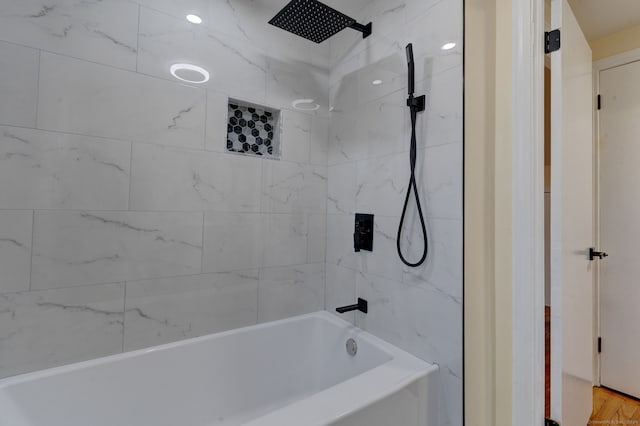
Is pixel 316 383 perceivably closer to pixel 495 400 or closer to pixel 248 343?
pixel 248 343

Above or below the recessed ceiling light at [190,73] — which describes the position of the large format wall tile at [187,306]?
below

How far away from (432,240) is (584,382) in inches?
46.9

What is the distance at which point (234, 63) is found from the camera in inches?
67.8

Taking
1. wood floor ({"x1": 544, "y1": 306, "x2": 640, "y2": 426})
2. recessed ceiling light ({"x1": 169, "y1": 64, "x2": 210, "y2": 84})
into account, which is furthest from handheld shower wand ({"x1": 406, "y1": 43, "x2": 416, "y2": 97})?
wood floor ({"x1": 544, "y1": 306, "x2": 640, "y2": 426})

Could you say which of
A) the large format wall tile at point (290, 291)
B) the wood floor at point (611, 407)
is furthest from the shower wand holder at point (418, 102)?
the wood floor at point (611, 407)

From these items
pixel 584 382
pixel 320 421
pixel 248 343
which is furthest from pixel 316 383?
pixel 584 382

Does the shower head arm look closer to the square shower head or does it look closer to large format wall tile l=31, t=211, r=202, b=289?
the square shower head

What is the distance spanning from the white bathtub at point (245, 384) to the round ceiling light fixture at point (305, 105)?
4.60 ft

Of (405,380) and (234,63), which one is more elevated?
(234,63)

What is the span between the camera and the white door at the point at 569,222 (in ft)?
4.16

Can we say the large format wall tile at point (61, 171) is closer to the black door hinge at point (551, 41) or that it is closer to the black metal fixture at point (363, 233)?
the black metal fixture at point (363, 233)

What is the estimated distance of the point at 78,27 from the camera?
1324 mm

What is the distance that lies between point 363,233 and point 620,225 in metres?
1.89

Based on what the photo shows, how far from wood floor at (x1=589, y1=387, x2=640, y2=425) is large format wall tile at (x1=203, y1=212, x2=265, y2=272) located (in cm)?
233
